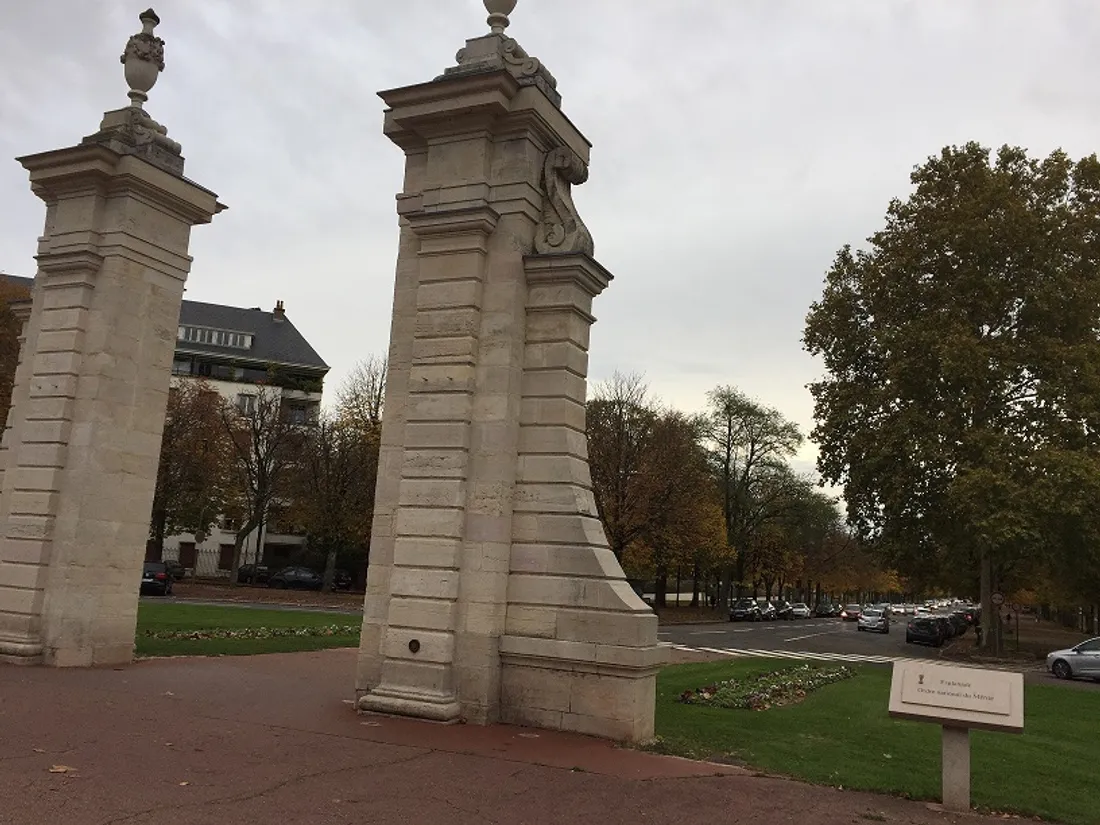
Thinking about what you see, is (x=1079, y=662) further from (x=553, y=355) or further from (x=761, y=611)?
(x=761, y=611)

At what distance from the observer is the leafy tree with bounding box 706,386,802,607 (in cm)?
5956

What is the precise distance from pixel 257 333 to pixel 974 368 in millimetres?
59350

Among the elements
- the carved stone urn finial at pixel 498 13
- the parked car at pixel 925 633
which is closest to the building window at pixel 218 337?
the parked car at pixel 925 633

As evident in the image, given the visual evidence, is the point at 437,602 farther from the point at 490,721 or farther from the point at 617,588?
the point at 617,588

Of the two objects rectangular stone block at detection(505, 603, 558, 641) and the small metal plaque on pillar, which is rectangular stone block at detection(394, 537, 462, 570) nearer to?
rectangular stone block at detection(505, 603, 558, 641)

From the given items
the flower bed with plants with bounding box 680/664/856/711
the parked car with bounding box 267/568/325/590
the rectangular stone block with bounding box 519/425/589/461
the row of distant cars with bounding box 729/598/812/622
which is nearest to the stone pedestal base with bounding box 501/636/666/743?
the rectangular stone block with bounding box 519/425/589/461

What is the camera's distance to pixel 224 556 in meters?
65.5

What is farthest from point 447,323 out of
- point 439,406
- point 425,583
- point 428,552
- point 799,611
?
point 799,611

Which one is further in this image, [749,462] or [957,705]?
[749,462]

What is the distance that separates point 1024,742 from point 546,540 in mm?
7261

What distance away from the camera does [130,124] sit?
44.5ft

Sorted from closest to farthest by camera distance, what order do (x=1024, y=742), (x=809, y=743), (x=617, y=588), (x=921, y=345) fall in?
(x=617, y=588), (x=809, y=743), (x=1024, y=742), (x=921, y=345)

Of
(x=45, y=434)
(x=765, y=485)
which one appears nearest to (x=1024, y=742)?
(x=45, y=434)

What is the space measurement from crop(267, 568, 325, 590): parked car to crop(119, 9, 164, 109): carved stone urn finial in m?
40.5
